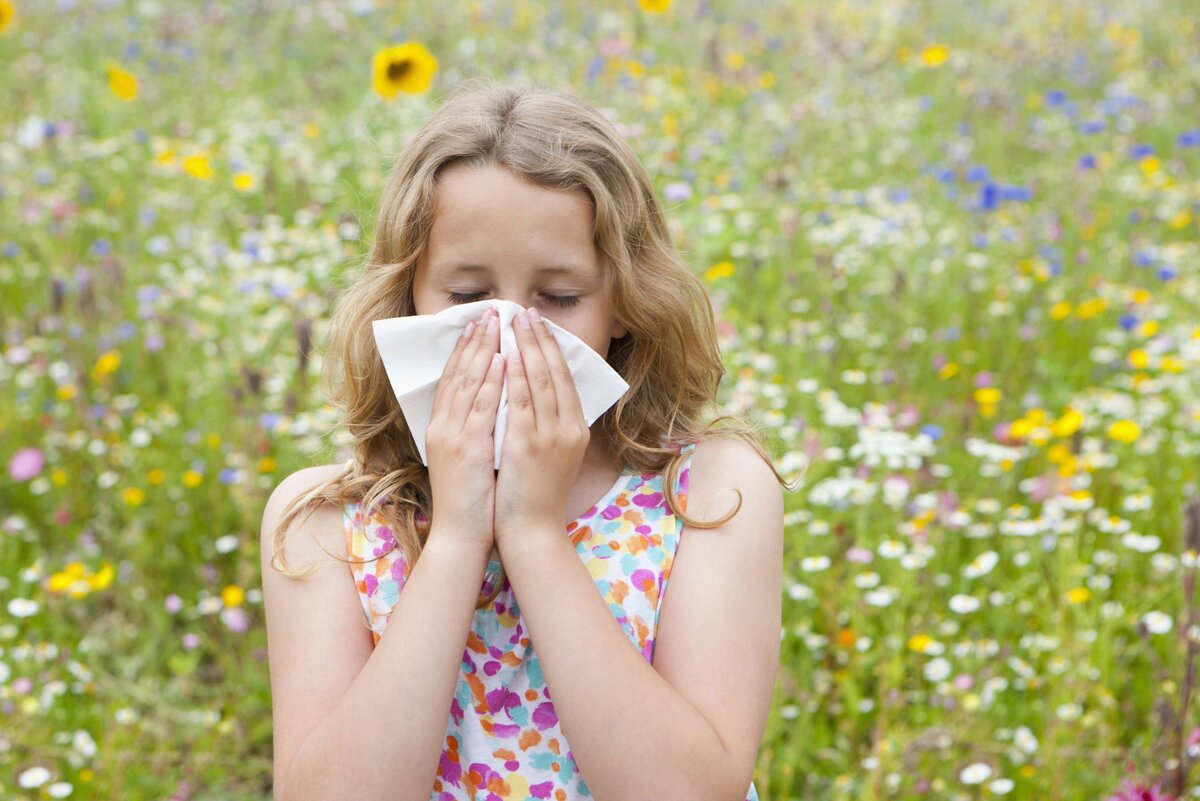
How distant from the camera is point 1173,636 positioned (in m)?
Answer: 2.30

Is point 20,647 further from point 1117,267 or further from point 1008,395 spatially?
point 1117,267

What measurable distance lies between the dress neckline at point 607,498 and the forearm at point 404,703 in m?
0.16

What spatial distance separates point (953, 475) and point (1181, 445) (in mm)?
486

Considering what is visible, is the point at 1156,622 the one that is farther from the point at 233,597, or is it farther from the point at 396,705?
the point at 233,597

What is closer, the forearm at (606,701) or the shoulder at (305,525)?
the forearm at (606,701)

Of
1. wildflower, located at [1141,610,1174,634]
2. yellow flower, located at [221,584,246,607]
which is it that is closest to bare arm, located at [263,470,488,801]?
yellow flower, located at [221,584,246,607]

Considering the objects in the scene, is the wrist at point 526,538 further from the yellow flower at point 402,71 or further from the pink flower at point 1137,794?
the yellow flower at point 402,71

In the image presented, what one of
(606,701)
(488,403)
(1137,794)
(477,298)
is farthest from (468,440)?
(1137,794)

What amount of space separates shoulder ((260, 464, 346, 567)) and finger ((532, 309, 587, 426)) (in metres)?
0.30

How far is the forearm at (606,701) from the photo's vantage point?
119cm

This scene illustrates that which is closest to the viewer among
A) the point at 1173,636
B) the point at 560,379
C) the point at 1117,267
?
the point at 560,379

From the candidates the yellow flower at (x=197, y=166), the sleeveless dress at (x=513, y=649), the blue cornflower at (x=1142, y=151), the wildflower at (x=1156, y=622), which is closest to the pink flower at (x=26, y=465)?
the yellow flower at (x=197, y=166)

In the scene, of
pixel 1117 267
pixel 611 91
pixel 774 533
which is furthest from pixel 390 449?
pixel 611 91

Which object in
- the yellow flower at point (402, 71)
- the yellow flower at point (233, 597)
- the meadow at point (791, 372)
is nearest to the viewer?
the meadow at point (791, 372)
